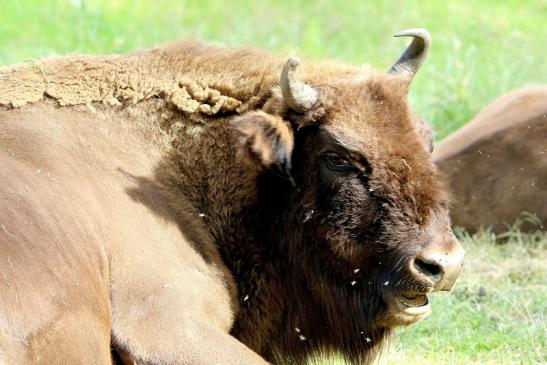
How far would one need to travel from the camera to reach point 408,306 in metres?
5.37

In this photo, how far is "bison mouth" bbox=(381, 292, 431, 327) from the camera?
17.5ft

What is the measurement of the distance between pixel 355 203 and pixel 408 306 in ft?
1.85

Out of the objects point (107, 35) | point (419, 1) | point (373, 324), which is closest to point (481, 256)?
point (373, 324)

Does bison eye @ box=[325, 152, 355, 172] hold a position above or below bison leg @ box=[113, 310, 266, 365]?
above

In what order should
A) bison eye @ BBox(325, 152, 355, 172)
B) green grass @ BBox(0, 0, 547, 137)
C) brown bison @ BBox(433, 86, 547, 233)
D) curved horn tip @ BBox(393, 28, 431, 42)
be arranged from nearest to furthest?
bison eye @ BBox(325, 152, 355, 172)
curved horn tip @ BBox(393, 28, 431, 42)
brown bison @ BBox(433, 86, 547, 233)
green grass @ BBox(0, 0, 547, 137)

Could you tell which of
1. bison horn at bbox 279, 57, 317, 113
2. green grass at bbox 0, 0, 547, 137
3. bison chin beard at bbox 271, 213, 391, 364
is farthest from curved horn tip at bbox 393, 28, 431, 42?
green grass at bbox 0, 0, 547, 137

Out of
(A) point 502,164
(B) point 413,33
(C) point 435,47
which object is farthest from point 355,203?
(C) point 435,47

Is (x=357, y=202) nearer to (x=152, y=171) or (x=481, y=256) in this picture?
(x=152, y=171)

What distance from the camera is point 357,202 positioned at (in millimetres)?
5406

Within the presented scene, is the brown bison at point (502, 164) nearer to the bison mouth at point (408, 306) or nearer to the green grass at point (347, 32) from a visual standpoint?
the green grass at point (347, 32)

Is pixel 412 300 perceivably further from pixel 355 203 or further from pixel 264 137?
pixel 264 137

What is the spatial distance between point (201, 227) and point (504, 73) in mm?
7351

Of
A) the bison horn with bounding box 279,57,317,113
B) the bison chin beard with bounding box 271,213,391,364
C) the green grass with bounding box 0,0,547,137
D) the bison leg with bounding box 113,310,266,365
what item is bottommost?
the green grass with bounding box 0,0,547,137

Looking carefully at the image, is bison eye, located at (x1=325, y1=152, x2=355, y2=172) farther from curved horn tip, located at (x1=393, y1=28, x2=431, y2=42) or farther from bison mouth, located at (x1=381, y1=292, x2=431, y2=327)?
curved horn tip, located at (x1=393, y1=28, x2=431, y2=42)
